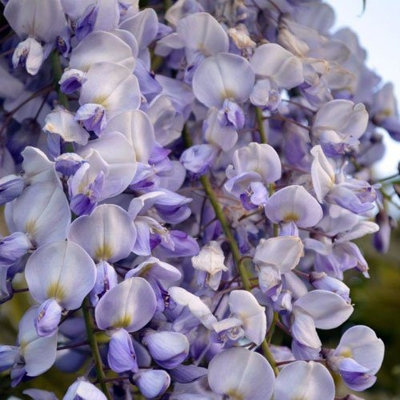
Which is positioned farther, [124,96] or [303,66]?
[303,66]

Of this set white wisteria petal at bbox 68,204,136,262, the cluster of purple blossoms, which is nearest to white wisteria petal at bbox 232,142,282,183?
the cluster of purple blossoms

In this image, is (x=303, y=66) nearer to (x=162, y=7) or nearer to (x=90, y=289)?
(x=162, y=7)

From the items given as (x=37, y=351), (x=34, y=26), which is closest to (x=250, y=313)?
(x=37, y=351)

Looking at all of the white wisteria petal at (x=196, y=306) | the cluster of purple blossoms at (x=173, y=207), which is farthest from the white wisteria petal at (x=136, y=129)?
the white wisteria petal at (x=196, y=306)

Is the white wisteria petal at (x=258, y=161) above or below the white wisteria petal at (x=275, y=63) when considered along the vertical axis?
below

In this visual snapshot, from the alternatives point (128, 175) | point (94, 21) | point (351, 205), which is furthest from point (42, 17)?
point (351, 205)

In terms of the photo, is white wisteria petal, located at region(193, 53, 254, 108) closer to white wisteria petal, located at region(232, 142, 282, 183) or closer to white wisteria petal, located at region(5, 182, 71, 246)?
white wisteria petal, located at region(232, 142, 282, 183)

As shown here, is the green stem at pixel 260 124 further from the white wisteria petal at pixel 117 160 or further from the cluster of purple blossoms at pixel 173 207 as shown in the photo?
the white wisteria petal at pixel 117 160

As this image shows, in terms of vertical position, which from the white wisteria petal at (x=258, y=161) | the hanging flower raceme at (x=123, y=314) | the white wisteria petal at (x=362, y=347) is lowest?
the hanging flower raceme at (x=123, y=314)

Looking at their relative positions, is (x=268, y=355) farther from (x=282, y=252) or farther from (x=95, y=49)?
(x=95, y=49)
